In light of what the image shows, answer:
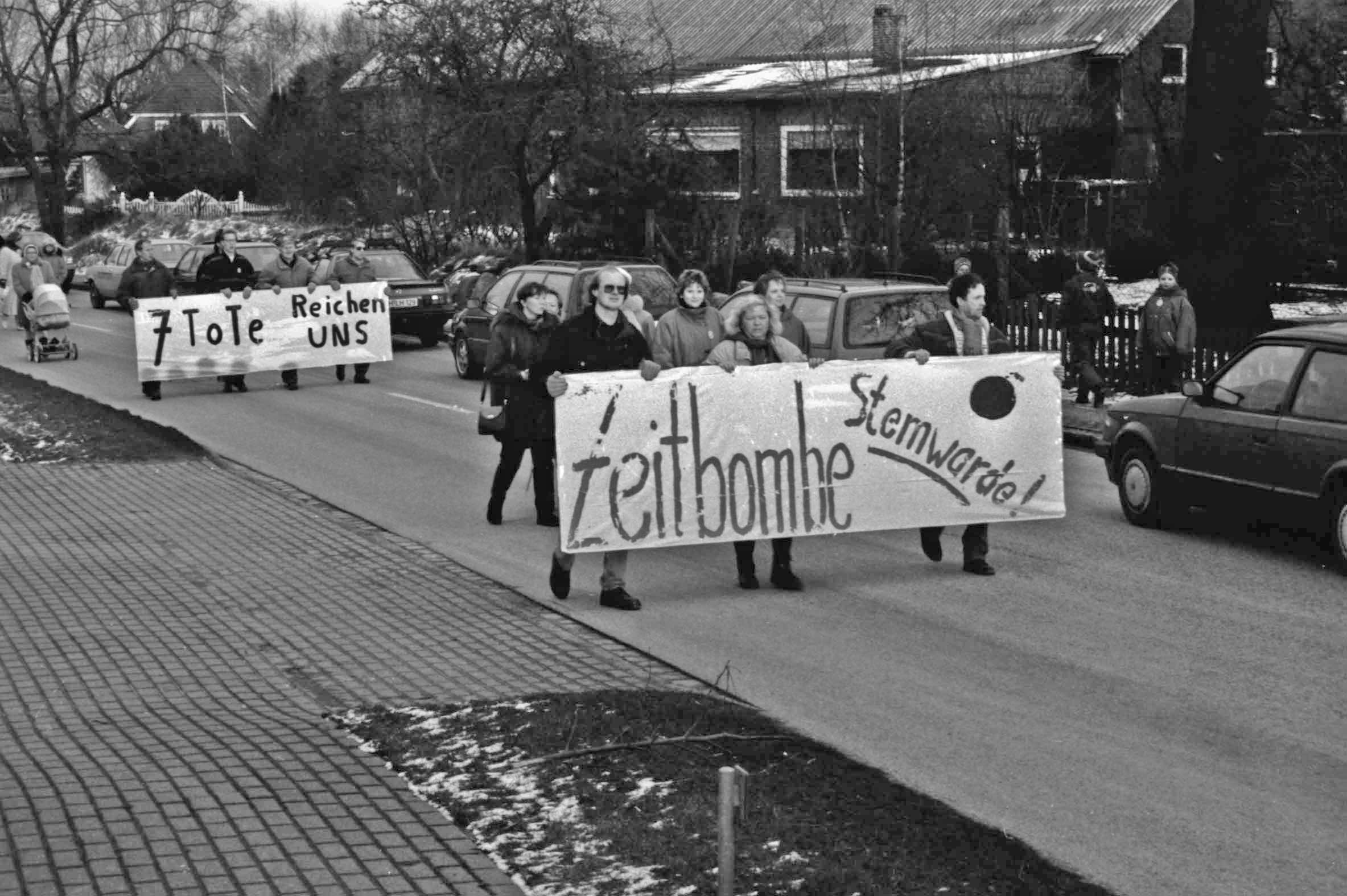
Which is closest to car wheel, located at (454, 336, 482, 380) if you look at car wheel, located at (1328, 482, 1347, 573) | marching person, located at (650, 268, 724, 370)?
marching person, located at (650, 268, 724, 370)

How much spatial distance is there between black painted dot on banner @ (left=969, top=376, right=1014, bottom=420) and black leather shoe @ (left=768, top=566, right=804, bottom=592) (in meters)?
1.55

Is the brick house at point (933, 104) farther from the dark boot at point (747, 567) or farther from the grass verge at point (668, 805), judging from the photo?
the grass verge at point (668, 805)

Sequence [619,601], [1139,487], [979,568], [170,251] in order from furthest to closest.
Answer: [170,251], [1139,487], [979,568], [619,601]

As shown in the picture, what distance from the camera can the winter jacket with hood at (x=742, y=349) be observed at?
39.2 ft

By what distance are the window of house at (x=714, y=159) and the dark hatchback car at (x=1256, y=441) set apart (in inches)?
803

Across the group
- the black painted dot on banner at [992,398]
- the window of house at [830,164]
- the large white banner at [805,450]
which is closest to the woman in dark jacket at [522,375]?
the large white banner at [805,450]

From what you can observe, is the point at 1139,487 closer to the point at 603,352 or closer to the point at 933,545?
the point at 933,545

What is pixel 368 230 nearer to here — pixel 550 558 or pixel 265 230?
pixel 265 230

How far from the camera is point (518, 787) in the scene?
24.5ft

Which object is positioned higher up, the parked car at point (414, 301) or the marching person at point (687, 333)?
the marching person at point (687, 333)

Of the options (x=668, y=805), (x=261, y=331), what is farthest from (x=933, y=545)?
(x=261, y=331)

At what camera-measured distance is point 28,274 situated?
27.8 m

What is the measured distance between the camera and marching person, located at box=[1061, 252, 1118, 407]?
899 inches

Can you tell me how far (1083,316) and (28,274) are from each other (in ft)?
47.0
